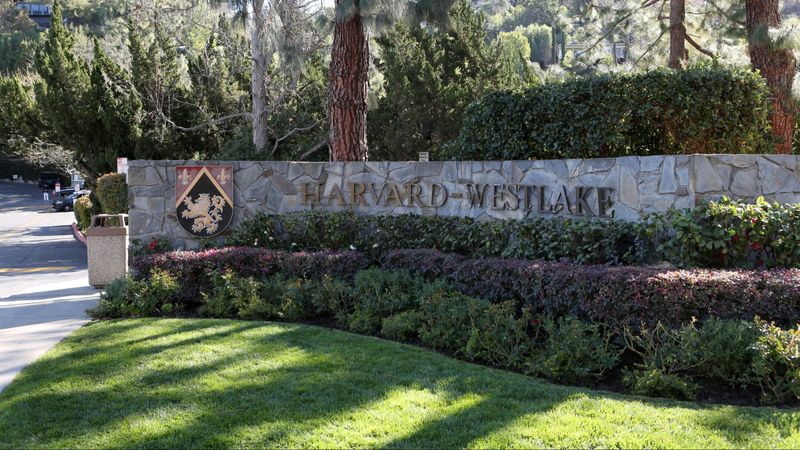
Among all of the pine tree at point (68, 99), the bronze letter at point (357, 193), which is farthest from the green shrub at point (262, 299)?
the pine tree at point (68, 99)

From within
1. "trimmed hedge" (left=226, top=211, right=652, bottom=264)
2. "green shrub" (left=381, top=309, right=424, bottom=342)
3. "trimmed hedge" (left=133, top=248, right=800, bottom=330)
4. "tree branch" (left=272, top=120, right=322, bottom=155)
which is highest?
"tree branch" (left=272, top=120, right=322, bottom=155)

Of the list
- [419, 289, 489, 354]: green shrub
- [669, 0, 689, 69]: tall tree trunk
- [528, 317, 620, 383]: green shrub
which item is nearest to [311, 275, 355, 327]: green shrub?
[419, 289, 489, 354]: green shrub

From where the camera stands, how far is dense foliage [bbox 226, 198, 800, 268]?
6.66 m

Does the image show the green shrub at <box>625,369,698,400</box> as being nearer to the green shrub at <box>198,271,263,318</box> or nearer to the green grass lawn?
the green grass lawn

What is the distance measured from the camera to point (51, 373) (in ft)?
19.7

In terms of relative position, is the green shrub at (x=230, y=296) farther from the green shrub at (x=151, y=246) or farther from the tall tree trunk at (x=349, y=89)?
the tall tree trunk at (x=349, y=89)

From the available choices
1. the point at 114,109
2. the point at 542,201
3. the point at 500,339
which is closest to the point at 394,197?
the point at 542,201

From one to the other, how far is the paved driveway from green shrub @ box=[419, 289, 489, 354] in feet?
11.2

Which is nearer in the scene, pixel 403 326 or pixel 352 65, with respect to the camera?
pixel 403 326

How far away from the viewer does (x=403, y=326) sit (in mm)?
Result: 6988

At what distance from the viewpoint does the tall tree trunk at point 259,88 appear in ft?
58.2

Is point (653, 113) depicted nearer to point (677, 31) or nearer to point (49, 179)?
point (677, 31)

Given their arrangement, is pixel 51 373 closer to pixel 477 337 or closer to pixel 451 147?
pixel 477 337

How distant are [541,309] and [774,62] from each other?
7.84 m
